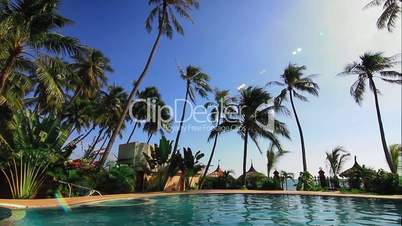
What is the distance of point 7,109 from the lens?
14.0m

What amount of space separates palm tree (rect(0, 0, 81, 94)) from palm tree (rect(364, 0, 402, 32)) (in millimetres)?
16490

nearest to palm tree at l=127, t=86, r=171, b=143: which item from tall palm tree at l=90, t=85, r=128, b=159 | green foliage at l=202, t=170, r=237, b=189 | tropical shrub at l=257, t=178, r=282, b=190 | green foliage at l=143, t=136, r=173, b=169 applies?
tall palm tree at l=90, t=85, r=128, b=159

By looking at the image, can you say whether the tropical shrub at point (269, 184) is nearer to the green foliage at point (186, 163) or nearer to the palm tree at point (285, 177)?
the palm tree at point (285, 177)

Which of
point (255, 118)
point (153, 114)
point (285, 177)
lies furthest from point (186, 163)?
point (153, 114)

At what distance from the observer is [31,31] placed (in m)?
11.3

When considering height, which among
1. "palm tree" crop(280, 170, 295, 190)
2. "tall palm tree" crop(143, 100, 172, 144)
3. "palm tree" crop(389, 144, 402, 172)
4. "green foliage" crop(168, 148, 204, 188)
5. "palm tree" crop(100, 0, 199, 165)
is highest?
"palm tree" crop(100, 0, 199, 165)

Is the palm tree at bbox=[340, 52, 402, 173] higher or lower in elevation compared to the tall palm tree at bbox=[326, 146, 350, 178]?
higher

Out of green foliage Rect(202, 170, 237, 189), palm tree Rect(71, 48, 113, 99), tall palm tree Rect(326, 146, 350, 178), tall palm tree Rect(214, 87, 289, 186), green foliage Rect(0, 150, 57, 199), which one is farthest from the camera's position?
palm tree Rect(71, 48, 113, 99)

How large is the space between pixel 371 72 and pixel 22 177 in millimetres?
23089

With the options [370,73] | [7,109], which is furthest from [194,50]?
[370,73]

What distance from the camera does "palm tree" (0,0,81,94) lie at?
10220 millimetres

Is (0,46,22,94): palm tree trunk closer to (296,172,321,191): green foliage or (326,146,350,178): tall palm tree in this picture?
(296,172,321,191): green foliage

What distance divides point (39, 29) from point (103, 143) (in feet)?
70.6

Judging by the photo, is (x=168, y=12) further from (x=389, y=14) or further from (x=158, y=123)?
(x=158, y=123)
